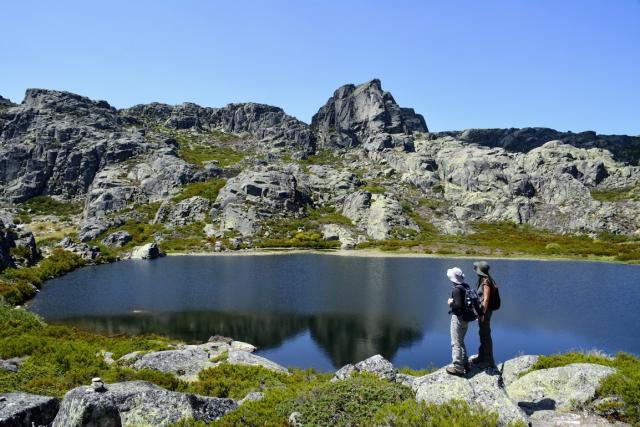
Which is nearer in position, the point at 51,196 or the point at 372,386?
the point at 372,386

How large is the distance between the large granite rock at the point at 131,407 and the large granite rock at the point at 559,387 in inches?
425

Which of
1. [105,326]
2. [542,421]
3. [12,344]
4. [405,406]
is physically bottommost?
[105,326]

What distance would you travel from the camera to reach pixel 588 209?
169375 mm

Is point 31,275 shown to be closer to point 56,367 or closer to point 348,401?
point 56,367

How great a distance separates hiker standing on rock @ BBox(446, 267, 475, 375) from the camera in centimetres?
1377

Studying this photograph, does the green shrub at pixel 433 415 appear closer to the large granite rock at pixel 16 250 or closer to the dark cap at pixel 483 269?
the dark cap at pixel 483 269

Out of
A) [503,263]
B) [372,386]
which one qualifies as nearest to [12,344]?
[372,386]

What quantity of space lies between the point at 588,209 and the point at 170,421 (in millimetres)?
→ 190047

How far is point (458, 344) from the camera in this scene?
45.3ft

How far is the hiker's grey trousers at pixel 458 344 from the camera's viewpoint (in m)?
13.7

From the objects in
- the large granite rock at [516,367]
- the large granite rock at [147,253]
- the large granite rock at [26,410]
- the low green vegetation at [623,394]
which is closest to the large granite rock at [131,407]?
the large granite rock at [26,410]

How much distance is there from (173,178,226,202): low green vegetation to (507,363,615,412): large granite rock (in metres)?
163

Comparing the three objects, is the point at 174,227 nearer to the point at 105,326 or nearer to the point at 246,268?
the point at 246,268

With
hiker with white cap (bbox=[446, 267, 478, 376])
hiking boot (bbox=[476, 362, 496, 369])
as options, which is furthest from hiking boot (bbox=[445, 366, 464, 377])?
hiking boot (bbox=[476, 362, 496, 369])
